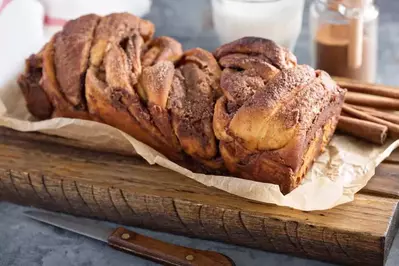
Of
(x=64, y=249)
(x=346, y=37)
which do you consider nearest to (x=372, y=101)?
(x=346, y=37)

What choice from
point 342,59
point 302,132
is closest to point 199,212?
point 302,132

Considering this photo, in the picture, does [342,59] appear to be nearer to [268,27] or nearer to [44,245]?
[268,27]

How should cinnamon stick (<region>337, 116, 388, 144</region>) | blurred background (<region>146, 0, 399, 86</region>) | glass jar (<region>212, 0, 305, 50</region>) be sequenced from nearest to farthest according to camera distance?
cinnamon stick (<region>337, 116, 388, 144</region>), glass jar (<region>212, 0, 305, 50</region>), blurred background (<region>146, 0, 399, 86</region>)

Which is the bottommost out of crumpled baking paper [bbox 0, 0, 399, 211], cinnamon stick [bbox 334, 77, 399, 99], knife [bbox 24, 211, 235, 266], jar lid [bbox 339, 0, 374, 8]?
knife [bbox 24, 211, 235, 266]

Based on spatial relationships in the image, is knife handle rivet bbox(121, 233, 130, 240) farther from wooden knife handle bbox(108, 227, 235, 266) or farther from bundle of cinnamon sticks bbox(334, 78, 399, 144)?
bundle of cinnamon sticks bbox(334, 78, 399, 144)

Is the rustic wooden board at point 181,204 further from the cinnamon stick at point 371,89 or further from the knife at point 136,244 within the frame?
the cinnamon stick at point 371,89

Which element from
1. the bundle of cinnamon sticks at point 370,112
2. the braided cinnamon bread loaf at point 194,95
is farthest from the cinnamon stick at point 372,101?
the braided cinnamon bread loaf at point 194,95

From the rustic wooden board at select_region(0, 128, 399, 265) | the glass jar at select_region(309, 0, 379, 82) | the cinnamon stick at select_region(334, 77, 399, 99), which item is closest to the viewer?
the rustic wooden board at select_region(0, 128, 399, 265)

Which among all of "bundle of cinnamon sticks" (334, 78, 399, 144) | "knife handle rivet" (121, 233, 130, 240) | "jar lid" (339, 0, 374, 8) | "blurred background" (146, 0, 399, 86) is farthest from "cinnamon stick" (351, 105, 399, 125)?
"knife handle rivet" (121, 233, 130, 240)
